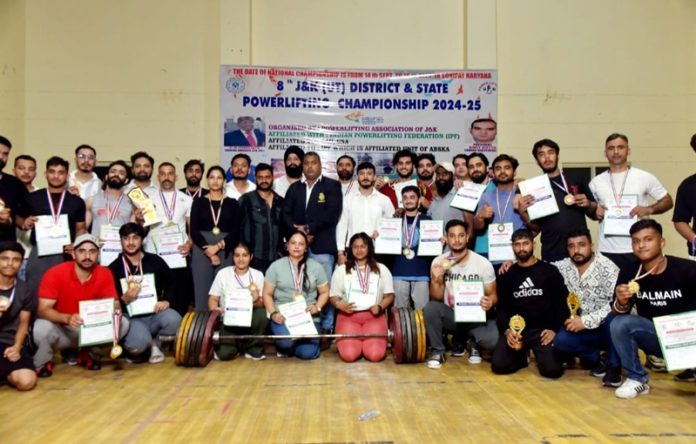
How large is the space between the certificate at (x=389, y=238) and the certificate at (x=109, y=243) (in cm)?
253

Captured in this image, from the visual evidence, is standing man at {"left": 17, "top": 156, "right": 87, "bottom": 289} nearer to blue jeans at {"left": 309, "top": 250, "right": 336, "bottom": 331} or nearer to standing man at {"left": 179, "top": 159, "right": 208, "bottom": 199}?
standing man at {"left": 179, "top": 159, "right": 208, "bottom": 199}

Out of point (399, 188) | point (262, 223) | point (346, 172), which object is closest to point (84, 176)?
point (262, 223)

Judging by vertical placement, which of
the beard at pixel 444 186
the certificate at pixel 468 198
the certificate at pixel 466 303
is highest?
the beard at pixel 444 186

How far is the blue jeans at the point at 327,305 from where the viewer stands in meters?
5.58

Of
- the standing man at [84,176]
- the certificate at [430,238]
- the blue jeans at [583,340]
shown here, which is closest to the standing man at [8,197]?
the standing man at [84,176]

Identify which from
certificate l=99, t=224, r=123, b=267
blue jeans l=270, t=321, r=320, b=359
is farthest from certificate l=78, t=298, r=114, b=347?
blue jeans l=270, t=321, r=320, b=359

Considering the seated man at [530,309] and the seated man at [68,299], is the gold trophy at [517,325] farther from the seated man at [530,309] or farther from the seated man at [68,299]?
the seated man at [68,299]

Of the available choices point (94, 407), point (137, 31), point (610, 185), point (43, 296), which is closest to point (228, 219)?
point (43, 296)

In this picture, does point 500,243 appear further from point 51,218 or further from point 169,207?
point 51,218

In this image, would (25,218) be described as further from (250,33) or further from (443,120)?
(443,120)

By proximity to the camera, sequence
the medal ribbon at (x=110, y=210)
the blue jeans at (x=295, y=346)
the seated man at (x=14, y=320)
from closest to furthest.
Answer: the seated man at (x=14, y=320), the blue jeans at (x=295, y=346), the medal ribbon at (x=110, y=210)

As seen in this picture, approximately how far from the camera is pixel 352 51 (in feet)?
27.7

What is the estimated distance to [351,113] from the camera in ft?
26.6

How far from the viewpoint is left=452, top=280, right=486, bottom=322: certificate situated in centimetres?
479
